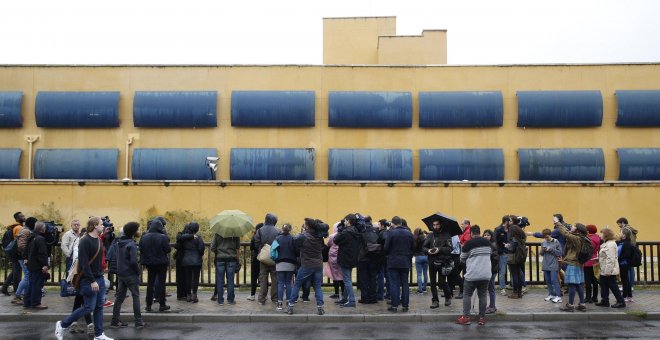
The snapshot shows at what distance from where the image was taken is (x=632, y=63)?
96.3ft

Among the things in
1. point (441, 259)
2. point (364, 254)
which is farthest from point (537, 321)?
point (364, 254)

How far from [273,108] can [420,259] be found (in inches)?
607

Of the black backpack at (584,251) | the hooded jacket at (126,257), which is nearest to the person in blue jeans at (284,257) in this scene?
the hooded jacket at (126,257)

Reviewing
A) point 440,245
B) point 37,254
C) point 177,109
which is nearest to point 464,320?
point 440,245

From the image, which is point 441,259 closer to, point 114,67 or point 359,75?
point 359,75

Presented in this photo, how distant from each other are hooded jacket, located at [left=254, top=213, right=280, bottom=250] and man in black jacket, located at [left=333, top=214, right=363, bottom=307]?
140 centimetres

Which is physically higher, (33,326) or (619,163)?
(619,163)

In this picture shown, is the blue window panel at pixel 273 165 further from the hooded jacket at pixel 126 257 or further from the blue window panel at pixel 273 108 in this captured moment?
the hooded jacket at pixel 126 257

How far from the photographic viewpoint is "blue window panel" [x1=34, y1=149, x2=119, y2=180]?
28.3 metres

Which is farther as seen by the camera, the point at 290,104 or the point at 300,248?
the point at 290,104

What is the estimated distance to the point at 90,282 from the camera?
10133 millimetres

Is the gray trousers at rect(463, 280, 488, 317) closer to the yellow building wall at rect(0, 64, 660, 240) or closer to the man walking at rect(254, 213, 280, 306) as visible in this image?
the man walking at rect(254, 213, 280, 306)

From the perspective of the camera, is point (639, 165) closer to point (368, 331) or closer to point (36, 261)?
point (368, 331)

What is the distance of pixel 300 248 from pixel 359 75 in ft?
57.3
